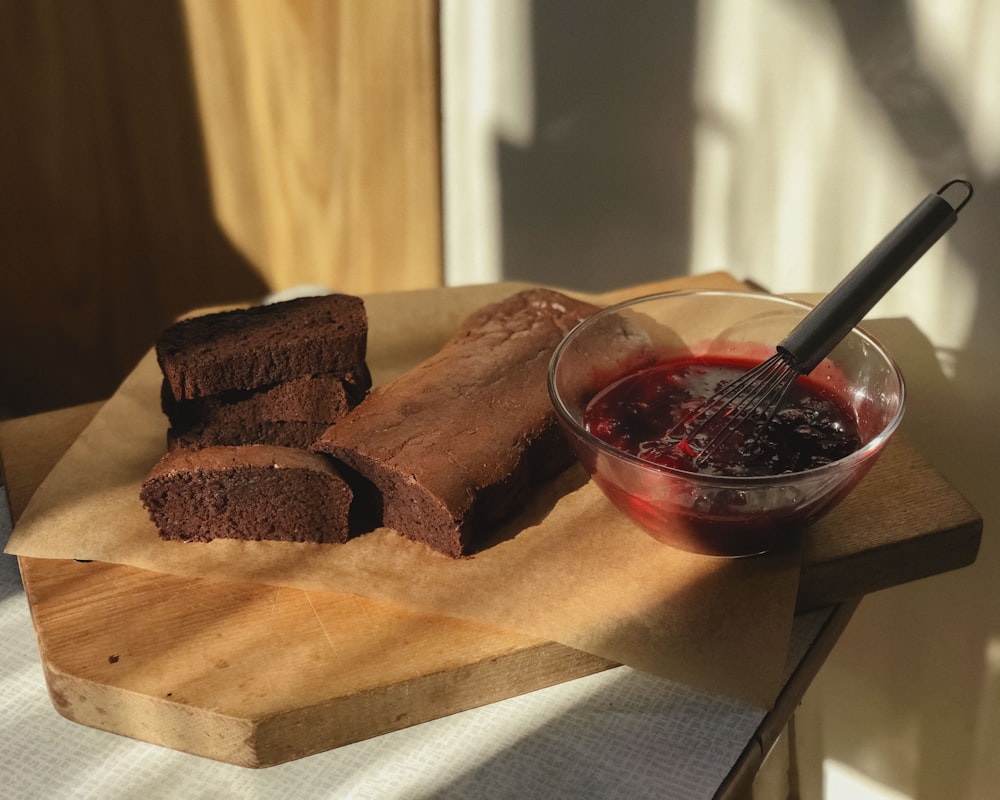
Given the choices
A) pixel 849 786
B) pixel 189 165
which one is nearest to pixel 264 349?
pixel 189 165

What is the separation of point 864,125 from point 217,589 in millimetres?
1115

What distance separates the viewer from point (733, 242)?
75.7 inches

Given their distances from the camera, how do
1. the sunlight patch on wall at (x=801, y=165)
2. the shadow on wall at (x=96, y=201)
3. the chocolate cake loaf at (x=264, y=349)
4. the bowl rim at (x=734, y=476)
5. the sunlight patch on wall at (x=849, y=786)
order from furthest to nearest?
the shadow on wall at (x=96, y=201), the sunlight patch on wall at (x=849, y=786), the sunlight patch on wall at (x=801, y=165), the chocolate cake loaf at (x=264, y=349), the bowl rim at (x=734, y=476)

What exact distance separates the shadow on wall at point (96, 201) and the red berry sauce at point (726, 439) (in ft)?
4.95

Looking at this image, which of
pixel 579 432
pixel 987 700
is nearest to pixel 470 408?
pixel 579 432

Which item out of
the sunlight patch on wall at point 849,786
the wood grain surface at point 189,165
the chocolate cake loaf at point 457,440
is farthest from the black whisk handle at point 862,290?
the wood grain surface at point 189,165

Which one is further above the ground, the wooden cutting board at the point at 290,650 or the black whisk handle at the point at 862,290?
the black whisk handle at the point at 862,290

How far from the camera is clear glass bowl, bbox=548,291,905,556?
115 cm

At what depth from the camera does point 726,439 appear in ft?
3.97

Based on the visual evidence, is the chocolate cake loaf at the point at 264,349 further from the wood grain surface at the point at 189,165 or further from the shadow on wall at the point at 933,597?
the wood grain surface at the point at 189,165

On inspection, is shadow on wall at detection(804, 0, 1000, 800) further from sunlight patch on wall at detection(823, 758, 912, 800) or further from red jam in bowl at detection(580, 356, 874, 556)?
red jam in bowl at detection(580, 356, 874, 556)

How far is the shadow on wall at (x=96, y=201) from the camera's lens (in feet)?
7.43

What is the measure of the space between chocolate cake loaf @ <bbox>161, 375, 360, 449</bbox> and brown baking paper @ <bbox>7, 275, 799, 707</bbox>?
0.28 feet

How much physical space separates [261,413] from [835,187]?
0.93 m
